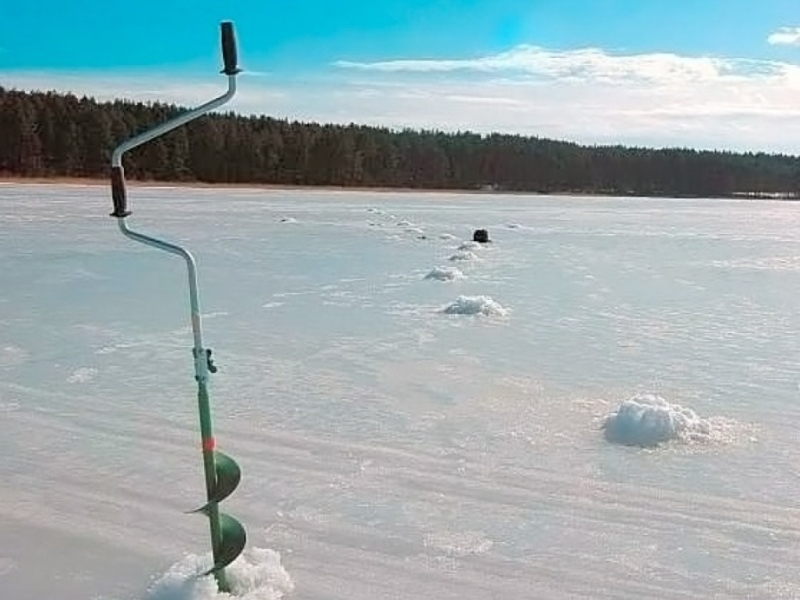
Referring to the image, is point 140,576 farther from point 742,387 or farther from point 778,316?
point 778,316

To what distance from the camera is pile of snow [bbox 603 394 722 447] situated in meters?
5.11

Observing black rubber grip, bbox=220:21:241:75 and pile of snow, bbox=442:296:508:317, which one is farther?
pile of snow, bbox=442:296:508:317

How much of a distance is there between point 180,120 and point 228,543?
141 cm

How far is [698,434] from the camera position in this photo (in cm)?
518

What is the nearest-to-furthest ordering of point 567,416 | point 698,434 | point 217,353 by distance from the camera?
point 698,434 → point 567,416 → point 217,353

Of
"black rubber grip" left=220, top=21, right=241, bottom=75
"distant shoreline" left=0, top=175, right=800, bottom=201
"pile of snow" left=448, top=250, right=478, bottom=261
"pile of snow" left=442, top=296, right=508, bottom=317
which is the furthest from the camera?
"distant shoreline" left=0, top=175, right=800, bottom=201

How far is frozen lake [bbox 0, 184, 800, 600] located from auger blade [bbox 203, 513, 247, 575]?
0.11 m

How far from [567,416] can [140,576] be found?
3004 mm

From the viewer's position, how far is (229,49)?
2846 millimetres

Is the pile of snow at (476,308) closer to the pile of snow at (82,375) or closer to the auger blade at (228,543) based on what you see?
the pile of snow at (82,375)

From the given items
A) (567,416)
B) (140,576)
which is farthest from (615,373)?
(140,576)

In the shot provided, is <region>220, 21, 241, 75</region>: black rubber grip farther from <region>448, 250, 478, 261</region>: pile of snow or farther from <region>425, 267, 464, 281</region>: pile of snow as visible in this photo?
<region>448, 250, 478, 261</region>: pile of snow

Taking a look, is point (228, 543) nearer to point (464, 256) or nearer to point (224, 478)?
point (224, 478)

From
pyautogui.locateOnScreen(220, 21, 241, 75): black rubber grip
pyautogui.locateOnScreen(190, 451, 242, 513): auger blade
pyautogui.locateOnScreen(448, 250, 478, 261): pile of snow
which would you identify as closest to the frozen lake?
pyautogui.locateOnScreen(190, 451, 242, 513): auger blade
